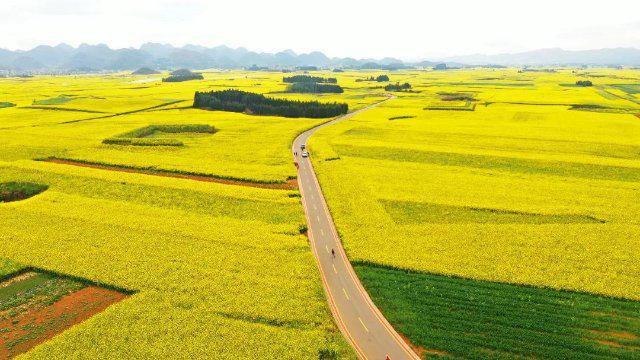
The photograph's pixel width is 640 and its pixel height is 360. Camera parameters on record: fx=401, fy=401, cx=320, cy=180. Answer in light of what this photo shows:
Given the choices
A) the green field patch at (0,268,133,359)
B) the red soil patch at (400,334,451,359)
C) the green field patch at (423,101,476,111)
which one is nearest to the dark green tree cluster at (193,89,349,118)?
the green field patch at (423,101,476,111)

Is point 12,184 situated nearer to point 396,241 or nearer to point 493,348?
point 396,241

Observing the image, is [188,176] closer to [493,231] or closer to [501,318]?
[493,231]

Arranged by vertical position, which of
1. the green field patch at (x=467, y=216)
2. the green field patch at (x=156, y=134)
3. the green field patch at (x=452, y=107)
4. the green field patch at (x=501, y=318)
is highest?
the green field patch at (x=452, y=107)

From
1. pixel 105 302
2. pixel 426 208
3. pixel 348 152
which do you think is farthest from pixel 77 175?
Result: pixel 426 208

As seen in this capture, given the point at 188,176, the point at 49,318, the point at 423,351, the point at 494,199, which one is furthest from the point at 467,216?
the point at 49,318

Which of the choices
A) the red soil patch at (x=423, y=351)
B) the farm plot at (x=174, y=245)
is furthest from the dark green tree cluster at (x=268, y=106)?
the red soil patch at (x=423, y=351)

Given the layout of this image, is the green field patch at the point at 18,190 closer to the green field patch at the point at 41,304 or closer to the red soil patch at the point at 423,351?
the green field patch at the point at 41,304
